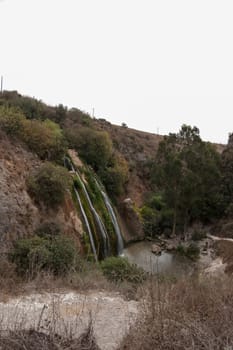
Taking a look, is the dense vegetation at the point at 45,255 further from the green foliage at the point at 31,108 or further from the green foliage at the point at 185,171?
the green foliage at the point at 185,171

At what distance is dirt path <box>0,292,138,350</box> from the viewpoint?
4043mm

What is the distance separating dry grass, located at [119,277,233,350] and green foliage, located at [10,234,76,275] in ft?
14.7

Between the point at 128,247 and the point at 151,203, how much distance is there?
6.53 metres

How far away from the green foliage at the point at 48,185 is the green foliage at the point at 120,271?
399 cm

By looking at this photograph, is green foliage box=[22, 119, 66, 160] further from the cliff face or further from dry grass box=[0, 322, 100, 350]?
dry grass box=[0, 322, 100, 350]

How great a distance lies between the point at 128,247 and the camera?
17766 mm

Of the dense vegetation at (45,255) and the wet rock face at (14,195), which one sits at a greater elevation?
the wet rock face at (14,195)

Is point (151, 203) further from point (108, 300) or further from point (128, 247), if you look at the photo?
point (108, 300)

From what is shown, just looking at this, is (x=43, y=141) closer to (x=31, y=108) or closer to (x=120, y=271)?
(x=31, y=108)

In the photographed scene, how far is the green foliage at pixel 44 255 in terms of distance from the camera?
7.92 meters

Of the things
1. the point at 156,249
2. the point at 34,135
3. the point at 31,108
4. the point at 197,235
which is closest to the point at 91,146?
the point at 31,108

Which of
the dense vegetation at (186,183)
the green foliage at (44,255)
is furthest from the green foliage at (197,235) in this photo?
the green foliage at (44,255)

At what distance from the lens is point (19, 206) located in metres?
10.8

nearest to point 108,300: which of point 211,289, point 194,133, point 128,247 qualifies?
point 211,289
